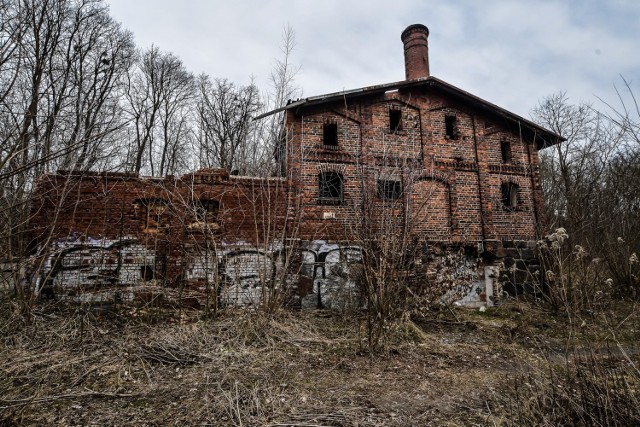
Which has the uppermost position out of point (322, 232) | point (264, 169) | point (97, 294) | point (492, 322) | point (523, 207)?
point (264, 169)

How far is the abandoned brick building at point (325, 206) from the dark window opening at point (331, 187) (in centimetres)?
3

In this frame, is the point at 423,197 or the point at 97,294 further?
the point at 423,197

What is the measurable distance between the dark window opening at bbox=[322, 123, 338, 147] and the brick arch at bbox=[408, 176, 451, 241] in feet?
9.02

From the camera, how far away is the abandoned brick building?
27.6 feet

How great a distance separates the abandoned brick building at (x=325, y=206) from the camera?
8422mm

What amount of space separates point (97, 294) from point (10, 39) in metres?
7.21

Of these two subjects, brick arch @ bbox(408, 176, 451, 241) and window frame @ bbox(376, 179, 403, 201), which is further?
brick arch @ bbox(408, 176, 451, 241)

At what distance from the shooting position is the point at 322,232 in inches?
384

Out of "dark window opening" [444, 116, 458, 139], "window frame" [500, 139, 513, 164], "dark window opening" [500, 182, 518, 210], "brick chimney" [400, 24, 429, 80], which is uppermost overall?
"brick chimney" [400, 24, 429, 80]

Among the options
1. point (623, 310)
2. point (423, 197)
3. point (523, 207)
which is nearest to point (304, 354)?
point (423, 197)

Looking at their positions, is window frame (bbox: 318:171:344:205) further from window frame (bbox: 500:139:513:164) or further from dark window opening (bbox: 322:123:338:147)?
window frame (bbox: 500:139:513:164)

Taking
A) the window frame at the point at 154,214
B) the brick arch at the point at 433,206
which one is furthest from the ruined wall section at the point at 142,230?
the brick arch at the point at 433,206

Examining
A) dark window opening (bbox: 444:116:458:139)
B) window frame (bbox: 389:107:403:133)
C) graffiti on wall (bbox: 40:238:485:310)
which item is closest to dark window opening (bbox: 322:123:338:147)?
window frame (bbox: 389:107:403:133)

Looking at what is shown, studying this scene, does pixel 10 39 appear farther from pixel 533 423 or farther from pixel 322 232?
pixel 322 232
